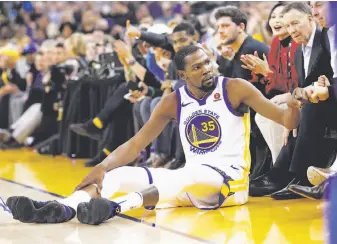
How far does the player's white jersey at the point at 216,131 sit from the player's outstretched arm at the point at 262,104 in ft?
0.29

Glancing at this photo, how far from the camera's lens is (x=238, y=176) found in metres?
5.83

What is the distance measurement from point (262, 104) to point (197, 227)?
1.13 meters

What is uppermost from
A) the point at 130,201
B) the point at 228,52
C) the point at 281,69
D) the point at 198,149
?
the point at 228,52

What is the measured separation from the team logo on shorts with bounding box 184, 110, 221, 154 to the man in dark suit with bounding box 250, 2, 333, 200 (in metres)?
0.73

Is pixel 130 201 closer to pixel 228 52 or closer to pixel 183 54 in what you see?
pixel 183 54

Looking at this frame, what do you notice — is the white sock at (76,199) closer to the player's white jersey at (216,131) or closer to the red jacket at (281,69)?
the player's white jersey at (216,131)

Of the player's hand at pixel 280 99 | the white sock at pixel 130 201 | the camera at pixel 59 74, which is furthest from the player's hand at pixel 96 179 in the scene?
the camera at pixel 59 74

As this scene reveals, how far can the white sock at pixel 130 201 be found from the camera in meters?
5.31

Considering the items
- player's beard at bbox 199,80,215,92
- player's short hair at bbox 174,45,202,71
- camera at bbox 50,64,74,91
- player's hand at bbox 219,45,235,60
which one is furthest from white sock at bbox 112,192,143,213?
camera at bbox 50,64,74,91

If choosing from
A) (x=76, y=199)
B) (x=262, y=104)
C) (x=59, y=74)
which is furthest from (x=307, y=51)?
(x=59, y=74)

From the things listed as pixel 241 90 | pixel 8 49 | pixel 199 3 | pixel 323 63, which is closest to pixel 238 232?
pixel 241 90

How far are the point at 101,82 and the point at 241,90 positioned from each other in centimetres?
387

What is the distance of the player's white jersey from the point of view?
589cm

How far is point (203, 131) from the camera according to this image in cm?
593
